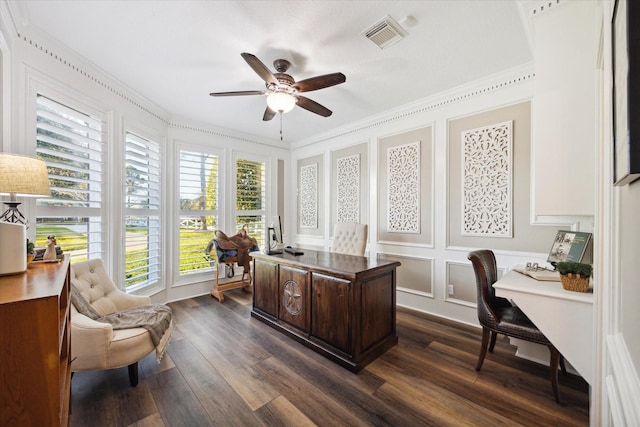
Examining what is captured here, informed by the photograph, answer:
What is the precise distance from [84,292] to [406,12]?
11.2 feet

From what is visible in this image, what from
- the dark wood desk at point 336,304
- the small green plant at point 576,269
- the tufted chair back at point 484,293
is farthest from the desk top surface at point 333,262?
the small green plant at point 576,269

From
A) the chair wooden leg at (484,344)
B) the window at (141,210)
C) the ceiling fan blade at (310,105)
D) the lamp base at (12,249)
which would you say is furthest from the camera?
the window at (141,210)

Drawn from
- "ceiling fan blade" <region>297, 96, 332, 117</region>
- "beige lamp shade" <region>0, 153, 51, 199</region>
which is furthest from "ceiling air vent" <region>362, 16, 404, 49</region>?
"beige lamp shade" <region>0, 153, 51, 199</region>

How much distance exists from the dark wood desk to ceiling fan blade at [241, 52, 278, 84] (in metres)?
1.74

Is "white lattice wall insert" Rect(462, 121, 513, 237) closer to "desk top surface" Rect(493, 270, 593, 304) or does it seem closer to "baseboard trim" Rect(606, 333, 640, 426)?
"desk top surface" Rect(493, 270, 593, 304)

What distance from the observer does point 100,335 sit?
183cm

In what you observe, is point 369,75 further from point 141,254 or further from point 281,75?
point 141,254

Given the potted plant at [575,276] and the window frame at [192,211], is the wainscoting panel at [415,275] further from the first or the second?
the window frame at [192,211]

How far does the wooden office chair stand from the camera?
1877 mm

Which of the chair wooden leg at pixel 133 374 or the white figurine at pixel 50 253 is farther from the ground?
the white figurine at pixel 50 253

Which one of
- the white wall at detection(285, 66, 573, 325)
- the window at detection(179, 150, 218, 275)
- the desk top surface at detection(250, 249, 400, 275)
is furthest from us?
the window at detection(179, 150, 218, 275)

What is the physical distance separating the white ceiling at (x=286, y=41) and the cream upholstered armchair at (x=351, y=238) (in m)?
1.74

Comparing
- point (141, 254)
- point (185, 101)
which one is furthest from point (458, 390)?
point (185, 101)

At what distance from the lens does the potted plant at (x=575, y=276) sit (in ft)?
5.50
